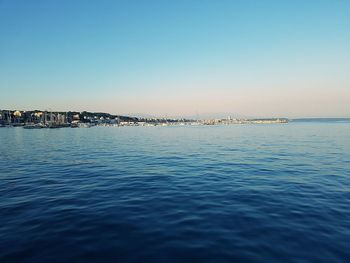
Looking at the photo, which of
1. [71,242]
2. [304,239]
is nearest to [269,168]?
[304,239]

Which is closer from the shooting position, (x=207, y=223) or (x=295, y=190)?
(x=207, y=223)

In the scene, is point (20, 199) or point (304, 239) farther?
point (20, 199)

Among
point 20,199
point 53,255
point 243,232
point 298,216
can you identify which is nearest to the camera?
point 53,255

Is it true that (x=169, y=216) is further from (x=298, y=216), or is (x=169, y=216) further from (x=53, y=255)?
(x=298, y=216)

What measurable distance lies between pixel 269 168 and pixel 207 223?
14.8 metres

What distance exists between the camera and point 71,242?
26.1 feet

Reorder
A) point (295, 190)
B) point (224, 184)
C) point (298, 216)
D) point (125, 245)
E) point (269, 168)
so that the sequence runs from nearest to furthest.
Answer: point (125, 245)
point (298, 216)
point (295, 190)
point (224, 184)
point (269, 168)

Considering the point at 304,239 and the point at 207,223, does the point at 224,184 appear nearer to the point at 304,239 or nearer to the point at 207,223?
the point at 207,223

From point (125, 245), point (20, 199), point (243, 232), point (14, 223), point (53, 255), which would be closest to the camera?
point (53, 255)

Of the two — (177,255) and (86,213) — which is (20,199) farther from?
(177,255)

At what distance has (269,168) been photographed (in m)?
22.1

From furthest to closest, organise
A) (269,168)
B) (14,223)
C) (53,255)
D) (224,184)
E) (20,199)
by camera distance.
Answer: (269,168)
(224,184)
(20,199)
(14,223)
(53,255)

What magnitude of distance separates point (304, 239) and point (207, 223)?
141 inches

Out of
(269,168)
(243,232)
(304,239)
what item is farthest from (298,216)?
(269,168)
